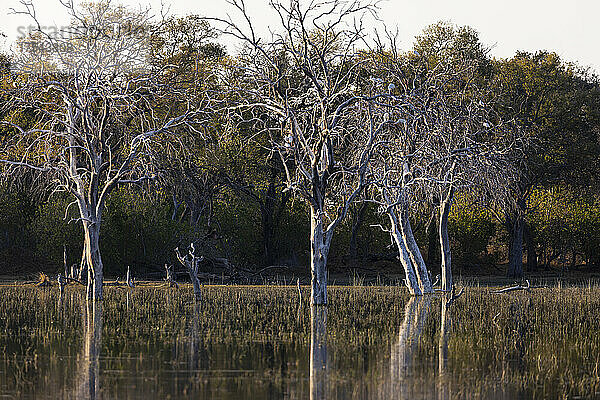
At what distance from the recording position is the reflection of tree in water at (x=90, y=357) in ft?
41.9

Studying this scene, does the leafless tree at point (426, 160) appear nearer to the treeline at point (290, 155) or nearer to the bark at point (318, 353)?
the treeline at point (290, 155)

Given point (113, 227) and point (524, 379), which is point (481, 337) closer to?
point (524, 379)

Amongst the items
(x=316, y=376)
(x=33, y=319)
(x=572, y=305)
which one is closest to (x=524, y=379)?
(x=316, y=376)

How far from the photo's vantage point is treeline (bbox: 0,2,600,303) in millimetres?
30859

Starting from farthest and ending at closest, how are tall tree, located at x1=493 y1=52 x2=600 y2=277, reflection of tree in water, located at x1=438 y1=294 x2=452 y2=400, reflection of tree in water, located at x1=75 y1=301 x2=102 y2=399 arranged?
tall tree, located at x1=493 y1=52 x2=600 y2=277 < reflection of tree in water, located at x1=438 y1=294 x2=452 y2=400 < reflection of tree in water, located at x1=75 y1=301 x2=102 y2=399

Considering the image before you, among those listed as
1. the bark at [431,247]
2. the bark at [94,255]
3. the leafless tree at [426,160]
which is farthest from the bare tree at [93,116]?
the bark at [431,247]

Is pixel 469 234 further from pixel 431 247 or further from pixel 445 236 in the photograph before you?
pixel 445 236

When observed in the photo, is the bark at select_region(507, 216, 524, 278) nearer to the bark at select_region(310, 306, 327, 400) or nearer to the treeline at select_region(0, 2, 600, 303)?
the treeline at select_region(0, 2, 600, 303)

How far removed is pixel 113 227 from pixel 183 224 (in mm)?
3101

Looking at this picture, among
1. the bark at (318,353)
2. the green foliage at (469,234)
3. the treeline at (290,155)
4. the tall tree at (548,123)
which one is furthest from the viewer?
the green foliage at (469,234)

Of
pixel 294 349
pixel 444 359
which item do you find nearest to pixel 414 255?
pixel 294 349

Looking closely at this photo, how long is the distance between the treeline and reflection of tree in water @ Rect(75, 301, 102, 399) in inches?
236

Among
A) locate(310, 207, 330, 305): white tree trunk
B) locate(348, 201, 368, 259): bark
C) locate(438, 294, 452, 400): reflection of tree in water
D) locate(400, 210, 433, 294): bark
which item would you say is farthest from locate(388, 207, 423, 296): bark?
locate(348, 201, 368, 259): bark

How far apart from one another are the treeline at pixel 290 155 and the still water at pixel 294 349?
12.5ft
